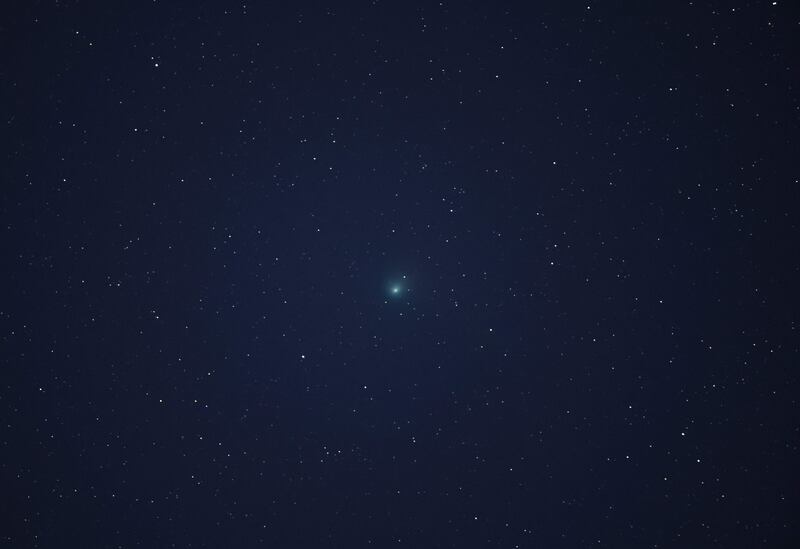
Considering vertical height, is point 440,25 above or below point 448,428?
above

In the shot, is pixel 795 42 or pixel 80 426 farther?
pixel 80 426

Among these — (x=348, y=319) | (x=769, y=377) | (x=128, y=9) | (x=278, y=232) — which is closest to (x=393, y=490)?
(x=348, y=319)

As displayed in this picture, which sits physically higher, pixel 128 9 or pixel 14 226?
pixel 128 9

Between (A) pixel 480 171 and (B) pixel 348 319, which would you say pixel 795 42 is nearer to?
(A) pixel 480 171

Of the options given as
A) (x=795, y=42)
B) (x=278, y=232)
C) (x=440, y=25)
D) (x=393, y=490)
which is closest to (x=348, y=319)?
(x=278, y=232)

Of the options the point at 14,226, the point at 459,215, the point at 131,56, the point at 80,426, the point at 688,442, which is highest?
the point at 131,56

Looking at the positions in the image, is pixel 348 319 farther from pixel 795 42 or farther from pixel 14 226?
pixel 795 42
